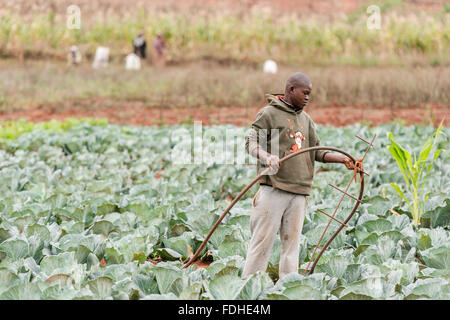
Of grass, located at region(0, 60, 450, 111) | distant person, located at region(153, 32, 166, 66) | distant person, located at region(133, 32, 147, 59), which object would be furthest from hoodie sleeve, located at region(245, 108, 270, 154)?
distant person, located at region(133, 32, 147, 59)

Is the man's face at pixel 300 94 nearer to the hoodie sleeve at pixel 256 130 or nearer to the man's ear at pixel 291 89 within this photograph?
the man's ear at pixel 291 89

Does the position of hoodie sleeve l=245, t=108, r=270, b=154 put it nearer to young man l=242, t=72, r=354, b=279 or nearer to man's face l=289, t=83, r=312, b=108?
young man l=242, t=72, r=354, b=279

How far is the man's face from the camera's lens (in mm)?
2539

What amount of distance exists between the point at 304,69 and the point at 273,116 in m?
15.1

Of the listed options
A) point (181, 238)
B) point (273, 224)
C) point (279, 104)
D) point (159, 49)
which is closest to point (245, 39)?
point (159, 49)

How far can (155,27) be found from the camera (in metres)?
20.9

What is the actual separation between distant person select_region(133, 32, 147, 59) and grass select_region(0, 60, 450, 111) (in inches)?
70.9

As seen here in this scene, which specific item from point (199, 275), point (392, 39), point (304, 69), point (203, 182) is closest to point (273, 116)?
point (199, 275)

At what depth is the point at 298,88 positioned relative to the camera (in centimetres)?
254

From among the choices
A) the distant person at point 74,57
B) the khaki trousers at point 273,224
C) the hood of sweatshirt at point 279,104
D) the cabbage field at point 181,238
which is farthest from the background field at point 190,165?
the hood of sweatshirt at point 279,104

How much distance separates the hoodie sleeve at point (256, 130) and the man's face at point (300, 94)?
0.16m

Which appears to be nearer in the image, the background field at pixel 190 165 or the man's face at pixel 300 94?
the man's face at pixel 300 94

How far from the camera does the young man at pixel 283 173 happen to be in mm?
2564
